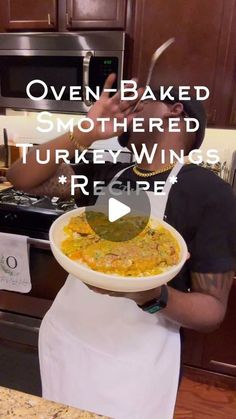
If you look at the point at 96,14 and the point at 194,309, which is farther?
the point at 96,14

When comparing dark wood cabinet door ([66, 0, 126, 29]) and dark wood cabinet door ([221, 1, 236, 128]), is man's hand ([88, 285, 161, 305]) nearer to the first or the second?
dark wood cabinet door ([221, 1, 236, 128])

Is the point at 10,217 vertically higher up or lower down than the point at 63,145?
lower down

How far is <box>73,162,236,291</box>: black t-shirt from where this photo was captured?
2.39 feet

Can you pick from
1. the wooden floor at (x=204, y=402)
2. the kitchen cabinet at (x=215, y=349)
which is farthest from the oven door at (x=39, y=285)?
the wooden floor at (x=204, y=402)

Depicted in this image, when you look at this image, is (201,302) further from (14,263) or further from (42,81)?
(42,81)

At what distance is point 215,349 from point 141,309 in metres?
1.03

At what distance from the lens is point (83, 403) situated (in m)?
0.86

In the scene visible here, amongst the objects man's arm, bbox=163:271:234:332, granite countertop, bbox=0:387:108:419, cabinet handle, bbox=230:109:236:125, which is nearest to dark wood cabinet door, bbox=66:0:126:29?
cabinet handle, bbox=230:109:236:125

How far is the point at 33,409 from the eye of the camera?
453 mm

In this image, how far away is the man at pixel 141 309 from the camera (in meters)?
0.73

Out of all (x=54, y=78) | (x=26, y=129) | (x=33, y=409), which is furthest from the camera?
(x=26, y=129)

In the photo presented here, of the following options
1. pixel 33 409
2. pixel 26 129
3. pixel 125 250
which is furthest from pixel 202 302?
pixel 26 129

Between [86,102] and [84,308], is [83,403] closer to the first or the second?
[84,308]

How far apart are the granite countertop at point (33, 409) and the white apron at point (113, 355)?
384 millimetres
